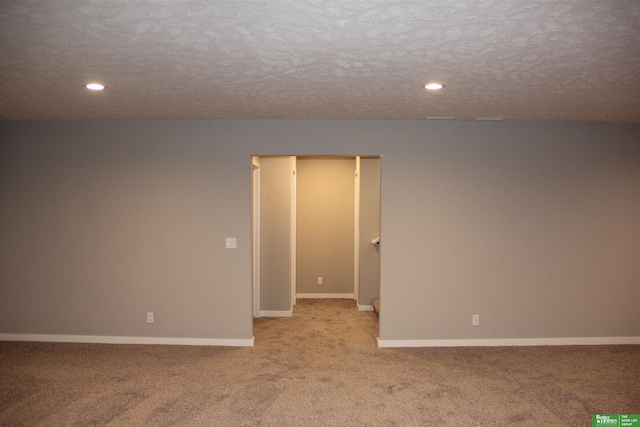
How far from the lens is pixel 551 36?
7.64 ft

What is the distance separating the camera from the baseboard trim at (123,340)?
482 centimetres

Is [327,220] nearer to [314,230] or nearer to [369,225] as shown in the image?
[314,230]

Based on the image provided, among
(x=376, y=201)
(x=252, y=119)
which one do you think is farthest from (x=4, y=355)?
(x=376, y=201)

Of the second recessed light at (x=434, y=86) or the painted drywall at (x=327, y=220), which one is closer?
the second recessed light at (x=434, y=86)

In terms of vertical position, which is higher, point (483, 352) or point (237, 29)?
point (237, 29)


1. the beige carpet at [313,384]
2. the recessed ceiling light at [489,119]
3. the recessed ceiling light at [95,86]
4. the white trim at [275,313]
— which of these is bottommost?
the beige carpet at [313,384]

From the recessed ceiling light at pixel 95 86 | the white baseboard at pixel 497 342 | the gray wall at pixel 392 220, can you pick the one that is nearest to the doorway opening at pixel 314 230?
the gray wall at pixel 392 220

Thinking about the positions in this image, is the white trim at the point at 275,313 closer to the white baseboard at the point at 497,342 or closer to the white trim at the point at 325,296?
the white trim at the point at 325,296

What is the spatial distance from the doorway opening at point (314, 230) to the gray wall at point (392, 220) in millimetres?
681

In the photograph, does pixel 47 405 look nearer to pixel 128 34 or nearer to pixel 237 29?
pixel 128 34

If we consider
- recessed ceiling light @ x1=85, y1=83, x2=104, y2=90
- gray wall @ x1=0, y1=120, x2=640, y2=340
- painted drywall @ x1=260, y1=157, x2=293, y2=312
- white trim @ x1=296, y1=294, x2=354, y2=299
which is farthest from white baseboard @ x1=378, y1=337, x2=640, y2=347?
recessed ceiling light @ x1=85, y1=83, x2=104, y2=90

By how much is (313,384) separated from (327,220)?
3.81 metres

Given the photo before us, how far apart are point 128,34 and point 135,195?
280 centimetres

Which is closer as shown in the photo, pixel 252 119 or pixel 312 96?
pixel 312 96
